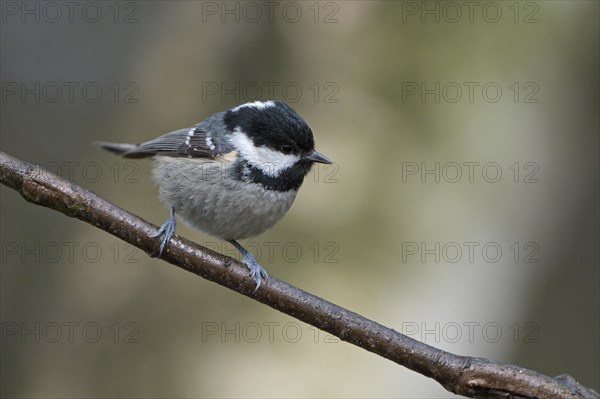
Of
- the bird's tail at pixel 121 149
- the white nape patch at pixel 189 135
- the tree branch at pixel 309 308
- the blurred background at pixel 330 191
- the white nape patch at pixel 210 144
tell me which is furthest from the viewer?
the blurred background at pixel 330 191

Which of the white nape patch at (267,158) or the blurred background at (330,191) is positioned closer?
the white nape patch at (267,158)

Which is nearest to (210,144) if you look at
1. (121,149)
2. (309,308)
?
(121,149)

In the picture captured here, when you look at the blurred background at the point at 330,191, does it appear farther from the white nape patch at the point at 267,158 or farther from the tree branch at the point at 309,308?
the tree branch at the point at 309,308

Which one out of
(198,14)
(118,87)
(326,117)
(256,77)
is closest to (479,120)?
(326,117)

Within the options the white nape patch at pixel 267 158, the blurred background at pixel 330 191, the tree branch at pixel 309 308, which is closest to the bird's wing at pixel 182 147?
the white nape patch at pixel 267 158

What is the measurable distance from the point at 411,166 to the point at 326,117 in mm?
676

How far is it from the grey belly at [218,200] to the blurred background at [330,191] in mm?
1117

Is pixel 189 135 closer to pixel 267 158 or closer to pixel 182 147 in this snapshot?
pixel 182 147

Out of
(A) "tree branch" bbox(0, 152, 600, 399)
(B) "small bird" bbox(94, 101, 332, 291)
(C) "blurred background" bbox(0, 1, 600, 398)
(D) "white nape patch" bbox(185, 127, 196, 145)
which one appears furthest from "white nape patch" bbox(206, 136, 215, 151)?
(C) "blurred background" bbox(0, 1, 600, 398)

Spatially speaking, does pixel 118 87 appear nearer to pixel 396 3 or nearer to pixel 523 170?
pixel 396 3

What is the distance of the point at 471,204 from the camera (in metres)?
4.67

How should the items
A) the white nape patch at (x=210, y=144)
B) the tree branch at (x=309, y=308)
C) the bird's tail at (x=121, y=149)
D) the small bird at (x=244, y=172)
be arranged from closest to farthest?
the tree branch at (x=309, y=308)
the small bird at (x=244, y=172)
the white nape patch at (x=210, y=144)
the bird's tail at (x=121, y=149)

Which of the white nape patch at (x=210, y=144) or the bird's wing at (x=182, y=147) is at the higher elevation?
the white nape patch at (x=210, y=144)

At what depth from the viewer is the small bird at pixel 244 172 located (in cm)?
300
